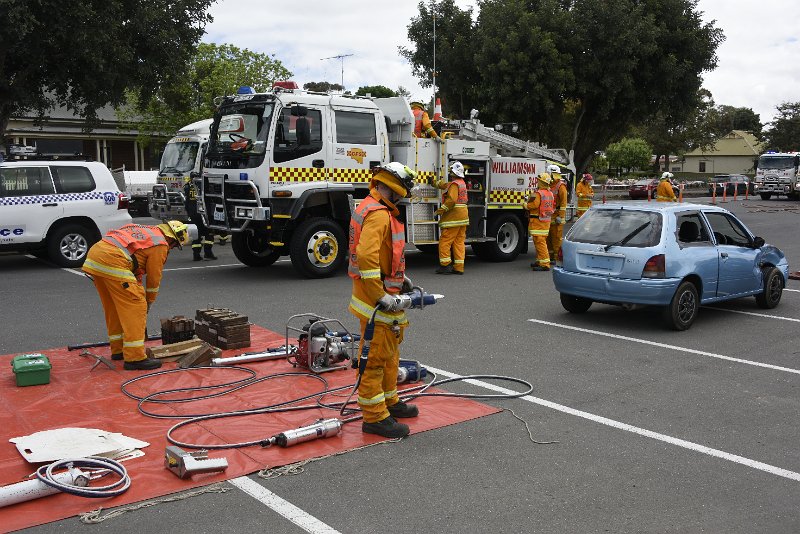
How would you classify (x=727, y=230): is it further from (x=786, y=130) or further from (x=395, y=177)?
(x=786, y=130)

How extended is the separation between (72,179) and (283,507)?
11402 mm

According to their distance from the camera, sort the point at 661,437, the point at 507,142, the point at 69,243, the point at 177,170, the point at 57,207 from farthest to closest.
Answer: the point at 177,170
the point at 507,142
the point at 69,243
the point at 57,207
the point at 661,437

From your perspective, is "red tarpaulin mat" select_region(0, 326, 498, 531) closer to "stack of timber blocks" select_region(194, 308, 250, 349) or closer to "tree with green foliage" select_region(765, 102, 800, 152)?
"stack of timber blocks" select_region(194, 308, 250, 349)

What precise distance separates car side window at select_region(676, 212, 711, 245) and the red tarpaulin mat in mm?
4308

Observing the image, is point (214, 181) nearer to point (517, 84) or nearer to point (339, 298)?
point (339, 298)

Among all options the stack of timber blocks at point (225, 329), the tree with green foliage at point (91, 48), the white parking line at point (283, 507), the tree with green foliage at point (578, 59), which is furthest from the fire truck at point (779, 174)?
the white parking line at point (283, 507)

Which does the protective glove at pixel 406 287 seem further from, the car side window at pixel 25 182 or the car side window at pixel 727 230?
the car side window at pixel 25 182

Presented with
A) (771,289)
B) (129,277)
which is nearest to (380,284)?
(129,277)

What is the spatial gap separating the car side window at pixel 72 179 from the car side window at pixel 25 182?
145 millimetres

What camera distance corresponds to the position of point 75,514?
14.1 ft

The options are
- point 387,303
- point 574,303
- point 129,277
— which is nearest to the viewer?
point 387,303

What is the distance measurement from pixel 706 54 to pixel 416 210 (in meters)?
16.7

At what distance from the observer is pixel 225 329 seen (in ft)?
26.3

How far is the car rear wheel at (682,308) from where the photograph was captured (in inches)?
352
